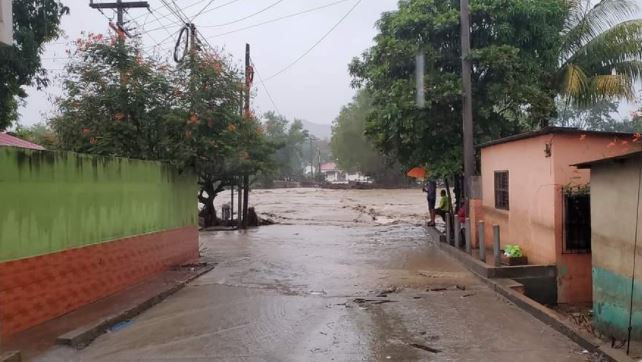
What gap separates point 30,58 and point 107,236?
12618 mm

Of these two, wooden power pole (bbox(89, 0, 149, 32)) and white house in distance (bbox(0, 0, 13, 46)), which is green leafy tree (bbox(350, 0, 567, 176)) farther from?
white house in distance (bbox(0, 0, 13, 46))

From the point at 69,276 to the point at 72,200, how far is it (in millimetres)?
1076

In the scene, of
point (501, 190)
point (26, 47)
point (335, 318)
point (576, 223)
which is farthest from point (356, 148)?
point (335, 318)

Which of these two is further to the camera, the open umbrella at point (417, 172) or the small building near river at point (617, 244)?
the open umbrella at point (417, 172)

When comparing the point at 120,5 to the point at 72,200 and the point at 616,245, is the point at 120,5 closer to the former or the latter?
the point at 72,200

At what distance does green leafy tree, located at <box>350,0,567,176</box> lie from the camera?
1591 centimetres

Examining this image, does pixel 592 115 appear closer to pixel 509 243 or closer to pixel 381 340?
pixel 509 243

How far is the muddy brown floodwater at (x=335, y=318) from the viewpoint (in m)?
6.77

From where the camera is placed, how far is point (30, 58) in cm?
1961

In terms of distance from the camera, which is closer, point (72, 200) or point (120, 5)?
point (72, 200)

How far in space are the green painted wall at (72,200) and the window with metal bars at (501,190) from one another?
757 centimetres

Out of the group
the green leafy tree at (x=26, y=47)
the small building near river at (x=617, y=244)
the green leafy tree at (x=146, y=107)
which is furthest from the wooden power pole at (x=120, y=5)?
the small building near river at (x=617, y=244)

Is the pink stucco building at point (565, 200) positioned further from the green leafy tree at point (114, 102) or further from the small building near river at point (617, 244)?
the green leafy tree at point (114, 102)

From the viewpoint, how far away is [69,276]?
27.6 ft
